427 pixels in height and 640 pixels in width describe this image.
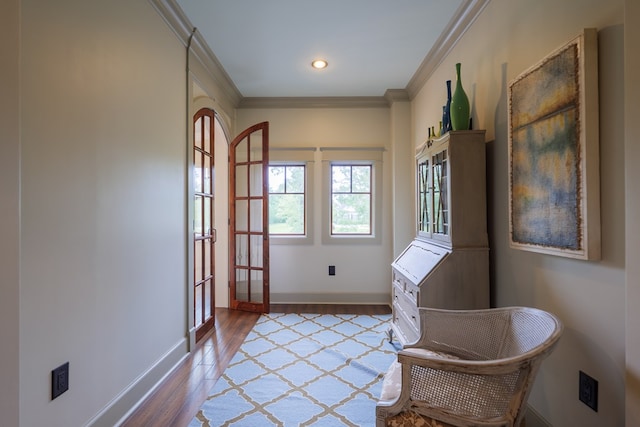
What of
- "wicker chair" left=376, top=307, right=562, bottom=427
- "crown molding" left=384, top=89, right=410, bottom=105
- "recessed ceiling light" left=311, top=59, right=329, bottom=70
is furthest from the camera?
"crown molding" left=384, top=89, right=410, bottom=105

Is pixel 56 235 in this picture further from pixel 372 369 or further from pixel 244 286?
pixel 244 286

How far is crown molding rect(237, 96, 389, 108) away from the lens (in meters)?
4.06

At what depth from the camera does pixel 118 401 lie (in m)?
1.74

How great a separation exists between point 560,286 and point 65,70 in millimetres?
2436

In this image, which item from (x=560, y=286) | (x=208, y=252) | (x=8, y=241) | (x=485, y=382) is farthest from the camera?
(x=208, y=252)

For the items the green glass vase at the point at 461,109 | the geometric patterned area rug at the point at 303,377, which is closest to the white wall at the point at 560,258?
the green glass vase at the point at 461,109

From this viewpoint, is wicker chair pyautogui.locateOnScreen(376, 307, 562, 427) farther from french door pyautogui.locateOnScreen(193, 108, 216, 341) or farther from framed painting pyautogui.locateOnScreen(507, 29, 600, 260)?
french door pyautogui.locateOnScreen(193, 108, 216, 341)

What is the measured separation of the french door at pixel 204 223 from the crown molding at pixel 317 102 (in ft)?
2.83

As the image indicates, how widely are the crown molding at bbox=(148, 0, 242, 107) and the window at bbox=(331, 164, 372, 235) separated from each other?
1.64m

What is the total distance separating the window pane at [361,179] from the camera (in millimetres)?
4250

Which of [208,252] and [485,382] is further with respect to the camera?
[208,252]

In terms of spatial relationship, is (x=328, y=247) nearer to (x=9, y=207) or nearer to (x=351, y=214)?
(x=351, y=214)

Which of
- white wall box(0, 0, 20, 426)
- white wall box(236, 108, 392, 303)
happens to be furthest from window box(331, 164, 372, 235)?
white wall box(0, 0, 20, 426)

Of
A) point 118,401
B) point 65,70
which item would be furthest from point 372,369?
point 65,70
